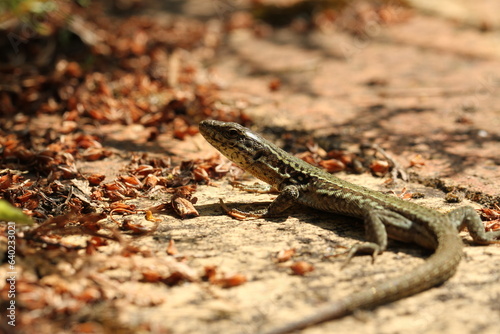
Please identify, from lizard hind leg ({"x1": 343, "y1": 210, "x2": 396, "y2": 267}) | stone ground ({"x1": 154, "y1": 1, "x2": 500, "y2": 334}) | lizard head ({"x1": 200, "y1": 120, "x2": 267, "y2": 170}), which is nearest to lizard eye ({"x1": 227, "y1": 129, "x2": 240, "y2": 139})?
lizard head ({"x1": 200, "y1": 120, "x2": 267, "y2": 170})

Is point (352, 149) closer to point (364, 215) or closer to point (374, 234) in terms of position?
point (364, 215)

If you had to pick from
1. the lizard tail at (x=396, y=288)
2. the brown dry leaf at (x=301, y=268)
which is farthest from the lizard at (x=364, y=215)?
the brown dry leaf at (x=301, y=268)

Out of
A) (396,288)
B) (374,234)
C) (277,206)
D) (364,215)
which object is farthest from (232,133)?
(396,288)

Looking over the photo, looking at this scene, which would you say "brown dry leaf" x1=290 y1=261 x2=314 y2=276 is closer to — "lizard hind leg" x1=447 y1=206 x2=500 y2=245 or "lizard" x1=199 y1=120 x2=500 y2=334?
"lizard" x1=199 y1=120 x2=500 y2=334

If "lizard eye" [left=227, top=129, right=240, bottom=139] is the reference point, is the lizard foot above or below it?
below

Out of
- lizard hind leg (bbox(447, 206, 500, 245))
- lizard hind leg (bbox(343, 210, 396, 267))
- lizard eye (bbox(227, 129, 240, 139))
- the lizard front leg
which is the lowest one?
the lizard front leg

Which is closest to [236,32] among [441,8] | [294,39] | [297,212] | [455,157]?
[294,39]

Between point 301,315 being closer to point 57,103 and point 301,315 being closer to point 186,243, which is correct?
point 186,243
